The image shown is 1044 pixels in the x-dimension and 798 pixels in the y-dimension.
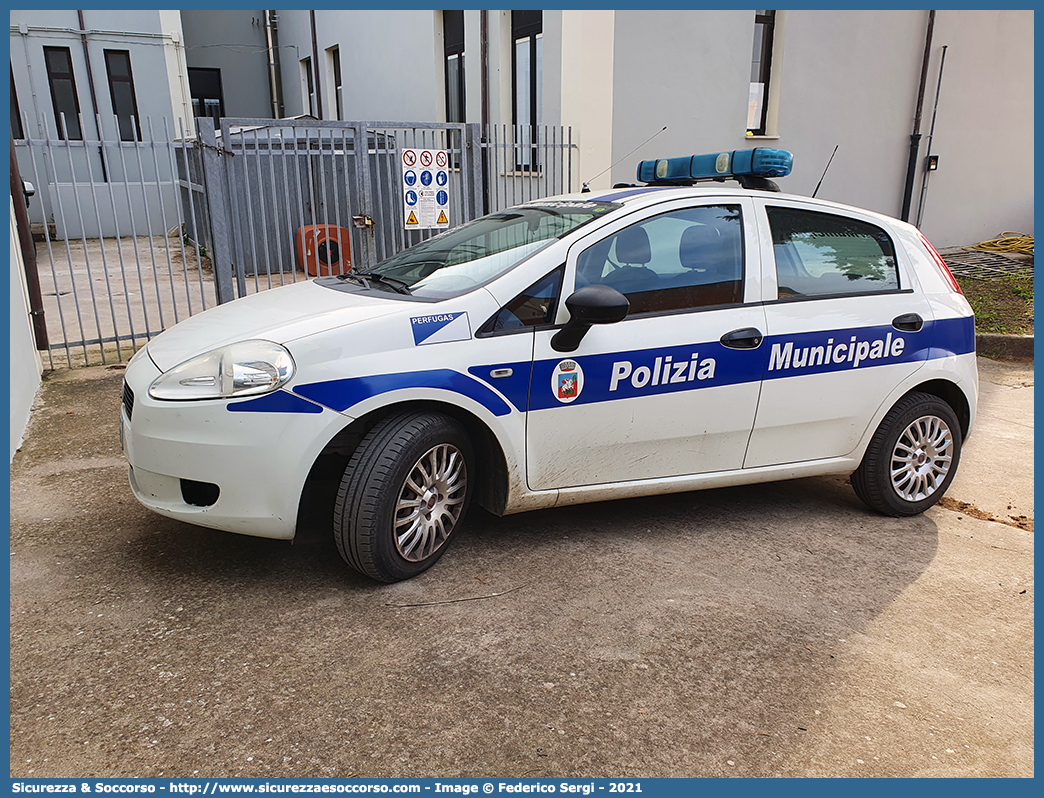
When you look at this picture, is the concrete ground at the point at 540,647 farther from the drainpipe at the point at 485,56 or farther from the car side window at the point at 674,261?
the drainpipe at the point at 485,56

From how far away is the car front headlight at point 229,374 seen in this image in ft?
9.71

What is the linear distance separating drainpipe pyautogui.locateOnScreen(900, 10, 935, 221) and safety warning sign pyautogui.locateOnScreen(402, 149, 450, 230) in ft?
26.3

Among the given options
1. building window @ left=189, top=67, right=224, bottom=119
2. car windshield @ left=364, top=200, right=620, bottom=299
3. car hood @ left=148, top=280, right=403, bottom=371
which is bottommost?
car hood @ left=148, top=280, right=403, bottom=371

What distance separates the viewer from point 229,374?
2.97 metres

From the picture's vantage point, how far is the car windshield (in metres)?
3.47

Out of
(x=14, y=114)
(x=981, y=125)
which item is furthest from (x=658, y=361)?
(x=14, y=114)

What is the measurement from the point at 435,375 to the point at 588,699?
130 cm

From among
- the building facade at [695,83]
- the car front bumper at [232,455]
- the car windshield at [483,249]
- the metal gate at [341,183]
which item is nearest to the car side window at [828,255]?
the car windshield at [483,249]

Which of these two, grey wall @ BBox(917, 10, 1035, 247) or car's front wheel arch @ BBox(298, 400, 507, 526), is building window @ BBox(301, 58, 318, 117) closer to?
grey wall @ BBox(917, 10, 1035, 247)

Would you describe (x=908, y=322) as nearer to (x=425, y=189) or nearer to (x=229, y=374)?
(x=229, y=374)

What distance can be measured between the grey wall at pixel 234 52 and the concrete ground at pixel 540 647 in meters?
18.4

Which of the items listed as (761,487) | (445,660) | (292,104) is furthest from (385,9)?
(445,660)

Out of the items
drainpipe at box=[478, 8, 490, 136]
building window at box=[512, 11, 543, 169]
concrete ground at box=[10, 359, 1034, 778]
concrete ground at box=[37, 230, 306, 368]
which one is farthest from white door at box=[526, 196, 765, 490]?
drainpipe at box=[478, 8, 490, 136]

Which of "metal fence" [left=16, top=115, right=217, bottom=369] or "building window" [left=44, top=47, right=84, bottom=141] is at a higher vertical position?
"building window" [left=44, top=47, right=84, bottom=141]
